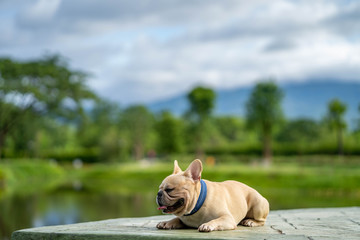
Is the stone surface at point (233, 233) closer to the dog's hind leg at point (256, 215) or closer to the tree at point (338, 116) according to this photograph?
the dog's hind leg at point (256, 215)

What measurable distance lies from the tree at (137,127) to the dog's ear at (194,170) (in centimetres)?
6161

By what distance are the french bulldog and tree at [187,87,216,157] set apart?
46716 millimetres

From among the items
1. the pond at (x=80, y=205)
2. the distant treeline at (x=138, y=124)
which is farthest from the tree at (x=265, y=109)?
the pond at (x=80, y=205)

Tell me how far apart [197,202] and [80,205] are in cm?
1881

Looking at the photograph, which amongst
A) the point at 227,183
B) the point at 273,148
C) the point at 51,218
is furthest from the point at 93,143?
the point at 227,183

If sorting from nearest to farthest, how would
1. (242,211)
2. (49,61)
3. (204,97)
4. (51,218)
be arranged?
1. (242,211)
2. (51,218)
3. (49,61)
4. (204,97)

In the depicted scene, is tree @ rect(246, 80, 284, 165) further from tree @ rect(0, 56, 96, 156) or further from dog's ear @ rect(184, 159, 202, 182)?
dog's ear @ rect(184, 159, 202, 182)

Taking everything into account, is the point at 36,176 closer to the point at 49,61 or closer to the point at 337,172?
the point at 49,61

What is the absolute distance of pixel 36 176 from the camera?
4700 centimetres

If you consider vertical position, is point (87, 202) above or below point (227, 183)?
below

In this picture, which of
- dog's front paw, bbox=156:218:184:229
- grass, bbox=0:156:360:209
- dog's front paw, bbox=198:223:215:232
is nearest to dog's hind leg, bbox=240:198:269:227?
dog's front paw, bbox=156:218:184:229

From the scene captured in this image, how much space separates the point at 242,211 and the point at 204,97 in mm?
46842

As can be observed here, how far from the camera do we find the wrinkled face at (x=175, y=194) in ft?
17.4

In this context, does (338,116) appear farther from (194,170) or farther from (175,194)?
(175,194)
